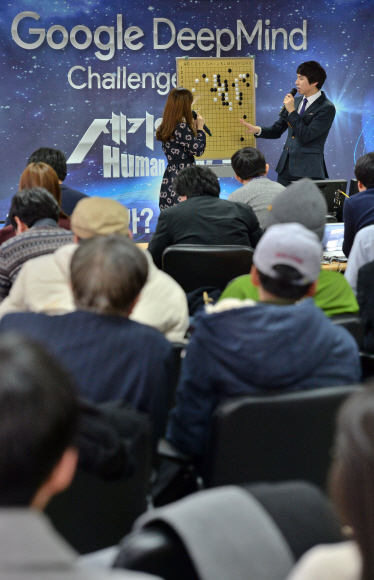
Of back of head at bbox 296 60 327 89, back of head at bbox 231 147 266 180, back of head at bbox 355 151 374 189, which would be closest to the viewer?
back of head at bbox 355 151 374 189

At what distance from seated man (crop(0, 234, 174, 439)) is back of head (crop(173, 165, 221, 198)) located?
6.02 feet

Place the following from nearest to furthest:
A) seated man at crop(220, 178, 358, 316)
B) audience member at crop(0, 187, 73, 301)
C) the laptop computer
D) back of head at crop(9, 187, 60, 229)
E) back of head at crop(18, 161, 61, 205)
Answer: seated man at crop(220, 178, 358, 316)
audience member at crop(0, 187, 73, 301)
back of head at crop(9, 187, 60, 229)
back of head at crop(18, 161, 61, 205)
the laptop computer

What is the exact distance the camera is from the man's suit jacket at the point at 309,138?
211 inches

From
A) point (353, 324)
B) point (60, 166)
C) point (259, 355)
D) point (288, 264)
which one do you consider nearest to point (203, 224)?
point (60, 166)

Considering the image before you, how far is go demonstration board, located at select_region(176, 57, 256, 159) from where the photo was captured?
6.09 metres

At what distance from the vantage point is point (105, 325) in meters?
1.37

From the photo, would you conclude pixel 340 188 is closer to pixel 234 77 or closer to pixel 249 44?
pixel 234 77

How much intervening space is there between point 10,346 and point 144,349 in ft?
2.49

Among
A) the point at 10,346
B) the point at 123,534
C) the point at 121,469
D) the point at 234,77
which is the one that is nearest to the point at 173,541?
the point at 10,346

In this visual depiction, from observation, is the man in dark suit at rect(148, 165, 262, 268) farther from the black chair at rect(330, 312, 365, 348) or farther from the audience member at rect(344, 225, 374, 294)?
the black chair at rect(330, 312, 365, 348)

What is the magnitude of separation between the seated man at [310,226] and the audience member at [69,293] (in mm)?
201

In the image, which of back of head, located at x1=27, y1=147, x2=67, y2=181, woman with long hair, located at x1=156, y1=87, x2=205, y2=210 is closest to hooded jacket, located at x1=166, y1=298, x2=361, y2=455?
back of head, located at x1=27, y1=147, x2=67, y2=181

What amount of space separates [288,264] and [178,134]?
3.79 meters

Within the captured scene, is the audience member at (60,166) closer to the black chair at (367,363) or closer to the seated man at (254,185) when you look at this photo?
the seated man at (254,185)
